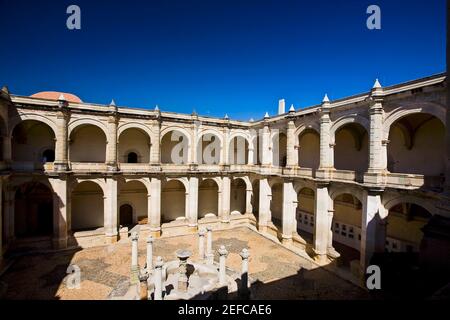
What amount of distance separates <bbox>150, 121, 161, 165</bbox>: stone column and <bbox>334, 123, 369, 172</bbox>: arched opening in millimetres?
14428

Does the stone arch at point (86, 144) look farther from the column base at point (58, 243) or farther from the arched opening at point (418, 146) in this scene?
the arched opening at point (418, 146)

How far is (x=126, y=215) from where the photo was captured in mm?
22266

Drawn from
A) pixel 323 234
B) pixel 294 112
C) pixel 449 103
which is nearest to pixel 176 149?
pixel 294 112

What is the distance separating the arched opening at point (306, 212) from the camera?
21906 millimetres

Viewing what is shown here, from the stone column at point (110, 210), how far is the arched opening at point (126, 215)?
386cm

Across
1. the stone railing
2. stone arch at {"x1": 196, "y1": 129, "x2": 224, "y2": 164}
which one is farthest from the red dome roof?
stone arch at {"x1": 196, "y1": 129, "x2": 224, "y2": 164}

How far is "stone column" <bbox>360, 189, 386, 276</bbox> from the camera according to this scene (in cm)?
1242

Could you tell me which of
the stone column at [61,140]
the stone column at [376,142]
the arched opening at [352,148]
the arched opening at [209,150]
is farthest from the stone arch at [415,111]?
the stone column at [61,140]

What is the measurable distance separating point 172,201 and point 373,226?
1770cm

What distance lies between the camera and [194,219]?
69.9 feet

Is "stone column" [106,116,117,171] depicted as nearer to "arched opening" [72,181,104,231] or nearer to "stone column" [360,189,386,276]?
"arched opening" [72,181,104,231]

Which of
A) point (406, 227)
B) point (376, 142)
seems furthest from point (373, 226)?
point (376, 142)

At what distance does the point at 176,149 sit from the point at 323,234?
612 inches
